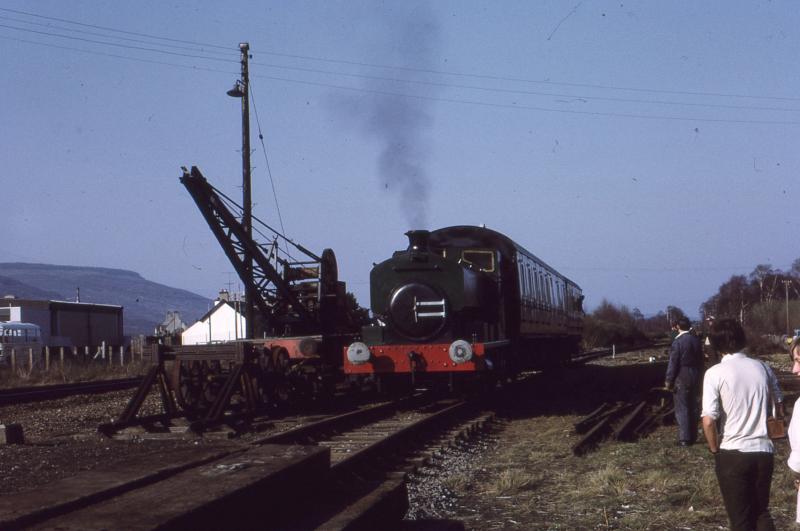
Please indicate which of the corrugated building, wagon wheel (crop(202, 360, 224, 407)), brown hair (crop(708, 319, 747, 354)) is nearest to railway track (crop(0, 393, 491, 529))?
brown hair (crop(708, 319, 747, 354))

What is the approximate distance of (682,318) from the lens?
11555mm

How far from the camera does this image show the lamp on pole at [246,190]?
20516 mm

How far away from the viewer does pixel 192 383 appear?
13711mm

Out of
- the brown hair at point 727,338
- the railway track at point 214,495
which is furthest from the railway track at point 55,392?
the brown hair at point 727,338

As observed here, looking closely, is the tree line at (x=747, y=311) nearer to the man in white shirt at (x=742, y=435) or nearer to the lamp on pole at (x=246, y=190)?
the lamp on pole at (x=246, y=190)

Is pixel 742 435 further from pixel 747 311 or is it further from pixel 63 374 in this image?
pixel 747 311

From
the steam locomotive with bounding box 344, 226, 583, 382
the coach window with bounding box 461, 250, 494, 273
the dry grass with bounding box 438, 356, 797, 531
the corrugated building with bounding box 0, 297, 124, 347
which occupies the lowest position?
the dry grass with bounding box 438, 356, 797, 531

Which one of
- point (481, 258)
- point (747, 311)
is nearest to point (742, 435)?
point (481, 258)

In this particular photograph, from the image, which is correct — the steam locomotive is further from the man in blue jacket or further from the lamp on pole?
the lamp on pole

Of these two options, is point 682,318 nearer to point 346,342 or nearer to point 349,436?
point 349,436

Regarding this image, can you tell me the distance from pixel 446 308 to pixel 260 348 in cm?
312

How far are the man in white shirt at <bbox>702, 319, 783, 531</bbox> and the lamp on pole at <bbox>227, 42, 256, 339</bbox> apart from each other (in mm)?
15771

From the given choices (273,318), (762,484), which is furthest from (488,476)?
(273,318)

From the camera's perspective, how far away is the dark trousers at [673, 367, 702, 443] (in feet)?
34.7
